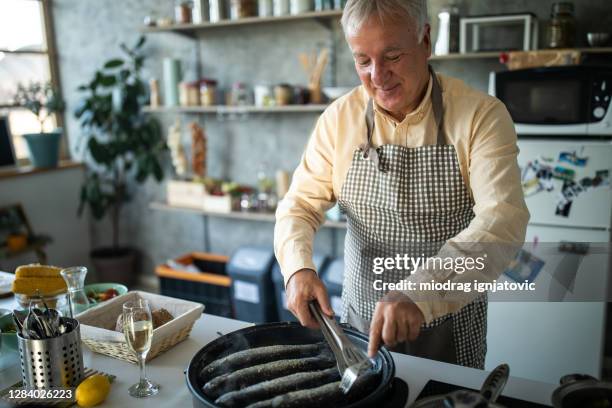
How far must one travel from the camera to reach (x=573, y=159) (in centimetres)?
242

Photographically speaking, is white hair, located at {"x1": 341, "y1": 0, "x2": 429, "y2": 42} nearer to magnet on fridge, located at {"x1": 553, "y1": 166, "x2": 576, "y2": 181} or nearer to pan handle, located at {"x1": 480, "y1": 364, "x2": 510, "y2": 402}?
pan handle, located at {"x1": 480, "y1": 364, "x2": 510, "y2": 402}

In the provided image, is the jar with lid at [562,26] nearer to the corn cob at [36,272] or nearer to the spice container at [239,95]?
the spice container at [239,95]

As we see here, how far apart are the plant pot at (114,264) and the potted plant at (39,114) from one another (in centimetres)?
76

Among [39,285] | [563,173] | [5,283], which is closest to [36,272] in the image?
[39,285]

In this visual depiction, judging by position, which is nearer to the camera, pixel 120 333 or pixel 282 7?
pixel 120 333

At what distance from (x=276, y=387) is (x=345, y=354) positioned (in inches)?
5.8

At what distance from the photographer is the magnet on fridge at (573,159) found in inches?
94.5

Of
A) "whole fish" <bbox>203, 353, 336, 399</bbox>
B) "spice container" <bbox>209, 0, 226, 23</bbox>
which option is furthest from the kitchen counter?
"spice container" <bbox>209, 0, 226, 23</bbox>

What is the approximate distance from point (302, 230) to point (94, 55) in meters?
3.32

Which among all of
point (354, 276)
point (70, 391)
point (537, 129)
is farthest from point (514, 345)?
point (70, 391)

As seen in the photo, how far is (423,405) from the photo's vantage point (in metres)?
0.98

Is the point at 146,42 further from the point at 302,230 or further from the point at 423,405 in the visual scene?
the point at 423,405

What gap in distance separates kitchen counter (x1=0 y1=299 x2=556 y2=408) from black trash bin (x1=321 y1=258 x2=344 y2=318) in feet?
5.40

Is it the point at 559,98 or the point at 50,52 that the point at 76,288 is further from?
the point at 50,52
